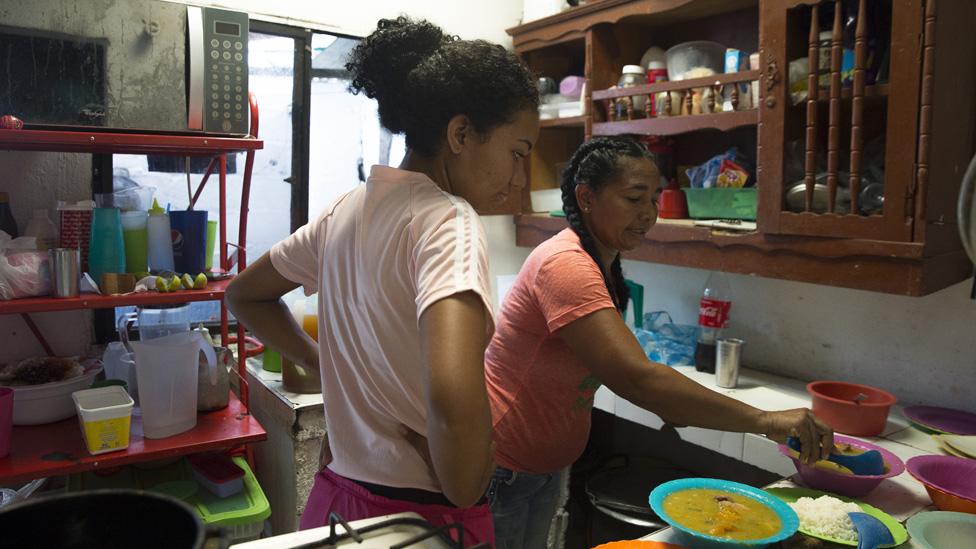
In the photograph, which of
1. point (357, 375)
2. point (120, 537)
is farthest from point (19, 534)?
point (357, 375)

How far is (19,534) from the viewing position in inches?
20.9

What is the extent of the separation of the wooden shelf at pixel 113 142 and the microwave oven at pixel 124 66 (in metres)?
0.03

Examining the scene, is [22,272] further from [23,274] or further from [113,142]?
[113,142]

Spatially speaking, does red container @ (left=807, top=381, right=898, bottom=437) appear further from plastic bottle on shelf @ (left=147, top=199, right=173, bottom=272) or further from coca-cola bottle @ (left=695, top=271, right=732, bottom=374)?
plastic bottle on shelf @ (left=147, top=199, right=173, bottom=272)

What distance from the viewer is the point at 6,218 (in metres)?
1.86

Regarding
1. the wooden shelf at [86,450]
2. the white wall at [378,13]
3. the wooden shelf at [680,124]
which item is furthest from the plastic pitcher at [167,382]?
the wooden shelf at [680,124]

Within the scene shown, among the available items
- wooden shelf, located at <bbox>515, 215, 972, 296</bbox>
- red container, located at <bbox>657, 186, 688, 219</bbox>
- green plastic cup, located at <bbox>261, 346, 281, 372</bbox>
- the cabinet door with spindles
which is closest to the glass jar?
red container, located at <bbox>657, 186, 688, 219</bbox>

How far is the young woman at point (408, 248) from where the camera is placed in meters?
0.84

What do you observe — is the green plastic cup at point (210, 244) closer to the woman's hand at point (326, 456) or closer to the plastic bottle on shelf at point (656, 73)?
the woman's hand at point (326, 456)

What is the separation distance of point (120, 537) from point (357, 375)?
1.42ft

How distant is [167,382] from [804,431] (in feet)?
4.86

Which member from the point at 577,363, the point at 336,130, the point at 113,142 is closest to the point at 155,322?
the point at 113,142

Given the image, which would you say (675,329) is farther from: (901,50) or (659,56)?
(901,50)

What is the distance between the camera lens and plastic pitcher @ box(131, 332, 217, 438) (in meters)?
1.69
